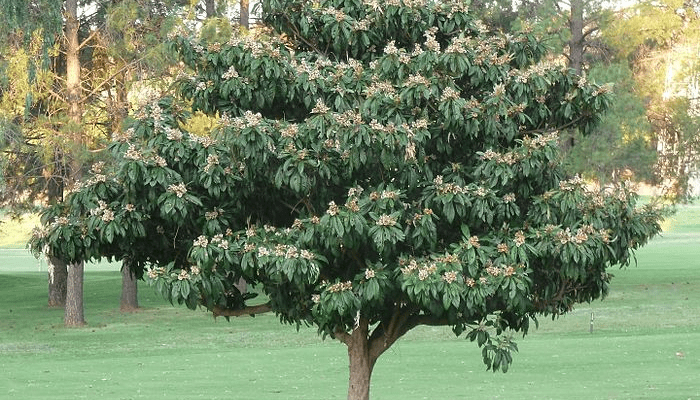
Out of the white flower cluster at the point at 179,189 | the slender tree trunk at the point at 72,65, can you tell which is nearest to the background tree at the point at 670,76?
the slender tree trunk at the point at 72,65

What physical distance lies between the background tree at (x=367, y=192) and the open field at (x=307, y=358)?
8446 mm

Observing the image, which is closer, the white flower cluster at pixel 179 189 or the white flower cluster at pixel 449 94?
the white flower cluster at pixel 179 189

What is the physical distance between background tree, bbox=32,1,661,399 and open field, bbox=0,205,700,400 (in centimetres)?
845

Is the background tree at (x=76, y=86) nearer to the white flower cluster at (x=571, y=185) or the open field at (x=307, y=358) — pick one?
the open field at (x=307, y=358)

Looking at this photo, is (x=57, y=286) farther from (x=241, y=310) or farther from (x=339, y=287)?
(x=339, y=287)

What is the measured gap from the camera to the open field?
20.7m

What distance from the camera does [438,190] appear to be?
10766 mm

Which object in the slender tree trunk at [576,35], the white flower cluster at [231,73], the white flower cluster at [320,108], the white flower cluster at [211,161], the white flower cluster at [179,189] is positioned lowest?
the white flower cluster at [179,189]

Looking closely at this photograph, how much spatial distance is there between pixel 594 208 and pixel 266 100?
3.29 m

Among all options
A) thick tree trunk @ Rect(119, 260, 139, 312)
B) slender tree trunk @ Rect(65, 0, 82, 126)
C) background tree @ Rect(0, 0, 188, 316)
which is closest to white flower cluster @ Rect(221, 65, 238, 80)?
background tree @ Rect(0, 0, 188, 316)

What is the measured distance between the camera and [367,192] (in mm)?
10945

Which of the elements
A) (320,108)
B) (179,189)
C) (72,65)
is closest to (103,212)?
(179,189)

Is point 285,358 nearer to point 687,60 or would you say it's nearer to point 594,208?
point 594,208

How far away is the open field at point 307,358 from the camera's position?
20.7 metres
